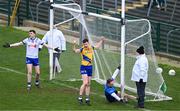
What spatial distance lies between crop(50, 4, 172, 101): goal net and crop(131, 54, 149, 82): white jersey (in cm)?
114

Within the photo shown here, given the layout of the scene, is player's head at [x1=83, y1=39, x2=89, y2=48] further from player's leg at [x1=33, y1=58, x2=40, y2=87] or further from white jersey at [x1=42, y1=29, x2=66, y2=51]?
white jersey at [x1=42, y1=29, x2=66, y2=51]

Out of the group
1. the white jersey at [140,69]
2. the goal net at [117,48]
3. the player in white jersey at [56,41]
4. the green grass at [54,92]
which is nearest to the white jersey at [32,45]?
the green grass at [54,92]

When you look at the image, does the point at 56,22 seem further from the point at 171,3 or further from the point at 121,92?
the point at 171,3

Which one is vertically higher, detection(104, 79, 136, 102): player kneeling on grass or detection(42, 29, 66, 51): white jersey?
detection(42, 29, 66, 51): white jersey

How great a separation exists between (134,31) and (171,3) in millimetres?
14188

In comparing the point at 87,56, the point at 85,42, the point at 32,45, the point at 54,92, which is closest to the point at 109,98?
the point at 87,56

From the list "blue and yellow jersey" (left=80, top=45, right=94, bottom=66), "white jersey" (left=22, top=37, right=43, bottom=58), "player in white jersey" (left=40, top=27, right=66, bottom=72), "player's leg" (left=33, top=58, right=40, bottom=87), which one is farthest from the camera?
"player in white jersey" (left=40, top=27, right=66, bottom=72)

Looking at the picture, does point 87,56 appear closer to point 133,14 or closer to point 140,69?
point 140,69

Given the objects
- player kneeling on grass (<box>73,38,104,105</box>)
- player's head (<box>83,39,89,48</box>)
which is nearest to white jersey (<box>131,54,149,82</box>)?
player kneeling on grass (<box>73,38,104,105</box>)

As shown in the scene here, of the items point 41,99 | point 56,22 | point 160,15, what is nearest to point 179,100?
point 41,99

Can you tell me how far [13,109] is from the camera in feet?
67.0

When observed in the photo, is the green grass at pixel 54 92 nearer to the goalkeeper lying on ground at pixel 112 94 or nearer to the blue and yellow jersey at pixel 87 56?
the goalkeeper lying on ground at pixel 112 94

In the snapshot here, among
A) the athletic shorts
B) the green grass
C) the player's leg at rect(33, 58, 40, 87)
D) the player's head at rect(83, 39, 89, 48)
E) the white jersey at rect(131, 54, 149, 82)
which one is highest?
the player's head at rect(83, 39, 89, 48)

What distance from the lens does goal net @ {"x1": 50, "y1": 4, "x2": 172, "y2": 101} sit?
2231 centimetres
